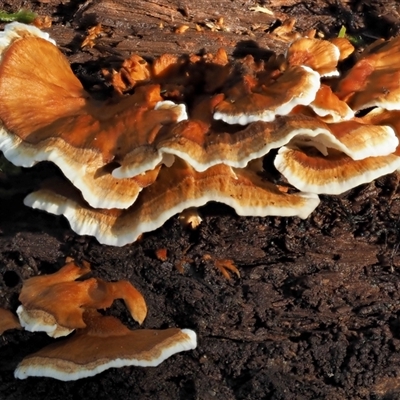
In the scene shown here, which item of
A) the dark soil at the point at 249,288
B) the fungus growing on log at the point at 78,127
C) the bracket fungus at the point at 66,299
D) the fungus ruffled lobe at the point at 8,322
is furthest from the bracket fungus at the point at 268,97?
the fungus ruffled lobe at the point at 8,322

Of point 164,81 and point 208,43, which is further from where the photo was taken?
point 208,43

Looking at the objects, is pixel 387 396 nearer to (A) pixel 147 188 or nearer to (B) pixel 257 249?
(B) pixel 257 249

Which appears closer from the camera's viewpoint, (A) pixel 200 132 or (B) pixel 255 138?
(B) pixel 255 138

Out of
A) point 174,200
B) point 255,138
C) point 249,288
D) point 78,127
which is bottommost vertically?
point 249,288

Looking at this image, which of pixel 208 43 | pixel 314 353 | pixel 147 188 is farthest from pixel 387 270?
pixel 208 43

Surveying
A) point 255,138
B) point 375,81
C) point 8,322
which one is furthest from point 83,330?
point 375,81

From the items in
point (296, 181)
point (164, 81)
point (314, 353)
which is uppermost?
point (164, 81)

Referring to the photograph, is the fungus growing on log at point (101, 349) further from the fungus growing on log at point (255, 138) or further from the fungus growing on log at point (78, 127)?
the fungus growing on log at point (255, 138)

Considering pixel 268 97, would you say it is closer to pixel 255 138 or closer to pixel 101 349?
pixel 255 138
